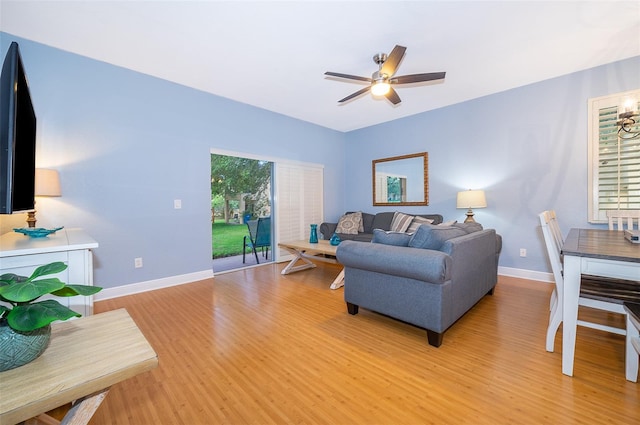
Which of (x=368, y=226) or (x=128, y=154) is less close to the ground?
(x=128, y=154)

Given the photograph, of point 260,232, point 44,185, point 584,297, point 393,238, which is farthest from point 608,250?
point 44,185

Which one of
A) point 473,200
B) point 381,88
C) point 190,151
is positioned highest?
point 381,88

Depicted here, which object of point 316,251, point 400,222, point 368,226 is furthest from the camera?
point 368,226

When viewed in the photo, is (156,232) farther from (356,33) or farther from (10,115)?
(356,33)

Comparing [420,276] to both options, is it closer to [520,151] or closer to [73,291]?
[73,291]

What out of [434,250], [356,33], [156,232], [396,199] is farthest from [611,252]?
[156,232]

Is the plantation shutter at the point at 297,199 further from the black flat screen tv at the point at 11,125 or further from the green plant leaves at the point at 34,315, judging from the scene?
the green plant leaves at the point at 34,315

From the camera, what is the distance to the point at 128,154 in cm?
318

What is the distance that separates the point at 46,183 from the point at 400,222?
438 cm

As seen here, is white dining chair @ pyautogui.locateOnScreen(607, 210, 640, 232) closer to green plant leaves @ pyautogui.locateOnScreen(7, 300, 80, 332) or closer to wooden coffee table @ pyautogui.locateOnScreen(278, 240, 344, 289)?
wooden coffee table @ pyautogui.locateOnScreen(278, 240, 344, 289)

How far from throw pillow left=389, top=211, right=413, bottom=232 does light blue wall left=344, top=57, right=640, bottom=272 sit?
43 cm

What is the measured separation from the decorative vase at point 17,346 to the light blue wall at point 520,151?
15.2ft

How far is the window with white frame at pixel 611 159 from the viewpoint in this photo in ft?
9.71

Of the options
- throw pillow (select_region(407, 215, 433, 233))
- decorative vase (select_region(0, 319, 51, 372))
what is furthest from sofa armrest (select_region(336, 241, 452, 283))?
throw pillow (select_region(407, 215, 433, 233))
